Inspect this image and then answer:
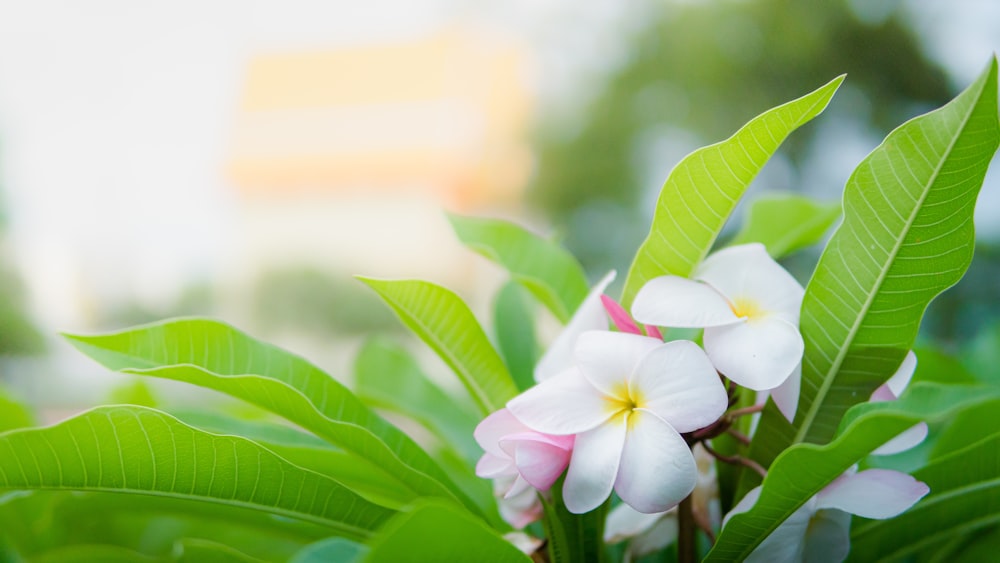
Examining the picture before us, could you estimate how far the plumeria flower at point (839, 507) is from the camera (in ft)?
1.36

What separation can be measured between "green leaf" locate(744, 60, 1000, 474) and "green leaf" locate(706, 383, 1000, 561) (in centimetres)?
3

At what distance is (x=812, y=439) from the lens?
1.49ft

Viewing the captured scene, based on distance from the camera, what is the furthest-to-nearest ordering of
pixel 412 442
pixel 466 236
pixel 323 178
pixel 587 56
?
pixel 323 178 → pixel 587 56 → pixel 466 236 → pixel 412 442

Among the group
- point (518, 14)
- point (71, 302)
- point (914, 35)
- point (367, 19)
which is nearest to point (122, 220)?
point (71, 302)

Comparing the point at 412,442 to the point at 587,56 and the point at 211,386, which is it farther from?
the point at 587,56

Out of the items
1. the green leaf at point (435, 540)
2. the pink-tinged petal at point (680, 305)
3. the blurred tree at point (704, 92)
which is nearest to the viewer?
the green leaf at point (435, 540)

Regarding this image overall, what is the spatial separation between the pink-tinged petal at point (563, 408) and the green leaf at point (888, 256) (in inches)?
4.5

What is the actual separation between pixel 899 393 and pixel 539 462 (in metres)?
0.21

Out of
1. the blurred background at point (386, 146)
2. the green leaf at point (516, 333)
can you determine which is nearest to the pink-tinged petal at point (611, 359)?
the green leaf at point (516, 333)

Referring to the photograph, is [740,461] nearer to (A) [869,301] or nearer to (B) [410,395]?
(A) [869,301]

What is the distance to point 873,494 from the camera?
419 mm

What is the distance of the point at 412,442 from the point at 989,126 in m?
0.36

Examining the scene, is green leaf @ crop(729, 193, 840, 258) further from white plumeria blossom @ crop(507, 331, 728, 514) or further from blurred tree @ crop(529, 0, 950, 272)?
blurred tree @ crop(529, 0, 950, 272)

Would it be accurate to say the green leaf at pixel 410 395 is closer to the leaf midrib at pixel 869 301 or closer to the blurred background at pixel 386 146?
the leaf midrib at pixel 869 301
